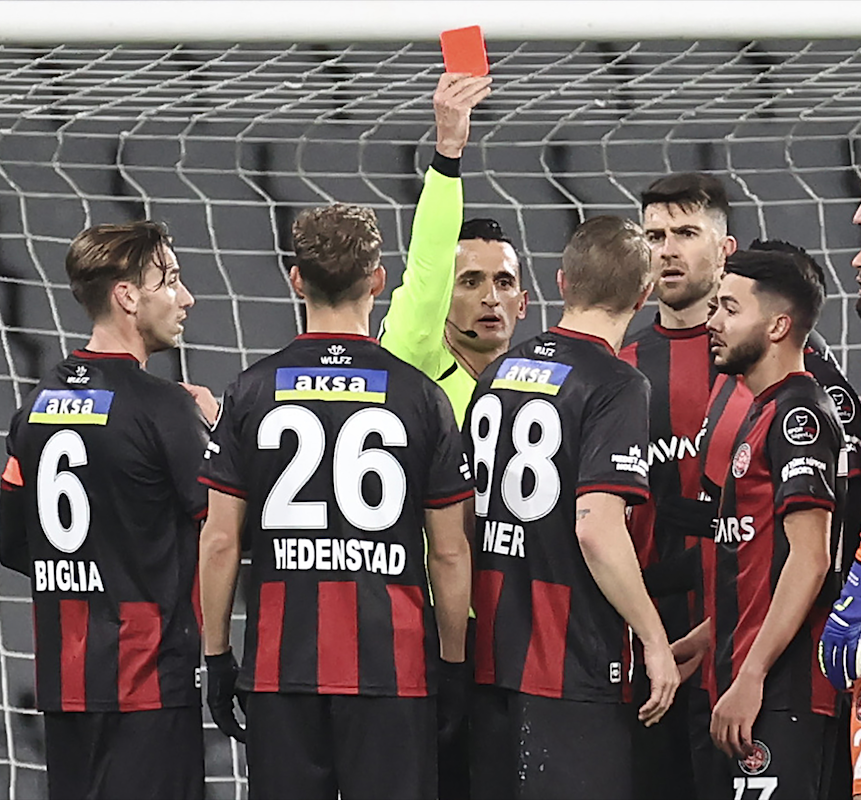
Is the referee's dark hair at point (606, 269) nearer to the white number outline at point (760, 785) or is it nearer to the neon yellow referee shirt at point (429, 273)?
the neon yellow referee shirt at point (429, 273)

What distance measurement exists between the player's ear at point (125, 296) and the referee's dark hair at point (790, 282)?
130 centimetres

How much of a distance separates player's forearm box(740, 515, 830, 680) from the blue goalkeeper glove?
1.43ft

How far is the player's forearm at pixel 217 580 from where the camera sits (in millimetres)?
3074

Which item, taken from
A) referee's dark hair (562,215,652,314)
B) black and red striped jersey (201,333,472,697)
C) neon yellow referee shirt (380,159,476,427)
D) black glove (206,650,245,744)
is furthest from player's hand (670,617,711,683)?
black glove (206,650,245,744)

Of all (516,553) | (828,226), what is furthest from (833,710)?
(828,226)

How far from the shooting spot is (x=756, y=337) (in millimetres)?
3256

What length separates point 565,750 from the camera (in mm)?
3035

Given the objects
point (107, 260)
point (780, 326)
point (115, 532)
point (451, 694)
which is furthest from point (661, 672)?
point (107, 260)

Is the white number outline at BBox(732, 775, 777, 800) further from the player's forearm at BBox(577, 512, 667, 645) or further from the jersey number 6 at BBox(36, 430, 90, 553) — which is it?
the jersey number 6 at BBox(36, 430, 90, 553)

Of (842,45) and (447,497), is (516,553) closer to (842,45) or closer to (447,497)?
(447,497)

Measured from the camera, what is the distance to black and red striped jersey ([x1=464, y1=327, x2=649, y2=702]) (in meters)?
3.03

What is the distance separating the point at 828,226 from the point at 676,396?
304cm

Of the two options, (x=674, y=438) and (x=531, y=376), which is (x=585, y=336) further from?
(x=674, y=438)

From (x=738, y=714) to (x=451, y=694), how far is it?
1.89 ft
